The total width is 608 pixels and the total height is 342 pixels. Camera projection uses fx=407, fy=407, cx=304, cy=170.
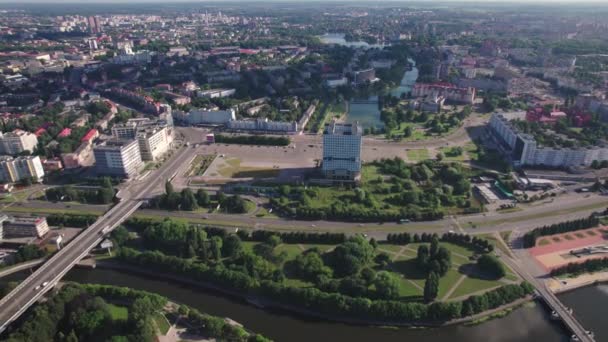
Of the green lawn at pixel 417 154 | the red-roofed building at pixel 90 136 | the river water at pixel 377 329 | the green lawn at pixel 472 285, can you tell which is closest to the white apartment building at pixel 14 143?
the red-roofed building at pixel 90 136

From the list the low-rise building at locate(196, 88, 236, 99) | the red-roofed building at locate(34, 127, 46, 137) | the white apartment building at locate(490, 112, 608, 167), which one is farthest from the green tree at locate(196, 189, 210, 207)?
the low-rise building at locate(196, 88, 236, 99)

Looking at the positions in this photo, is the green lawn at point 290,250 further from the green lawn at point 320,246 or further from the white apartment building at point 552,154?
the white apartment building at point 552,154

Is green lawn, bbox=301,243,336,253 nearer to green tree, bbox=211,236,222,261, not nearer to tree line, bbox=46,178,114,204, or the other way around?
green tree, bbox=211,236,222,261

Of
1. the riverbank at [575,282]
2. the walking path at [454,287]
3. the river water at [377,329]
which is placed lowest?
the river water at [377,329]

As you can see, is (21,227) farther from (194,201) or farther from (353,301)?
(353,301)

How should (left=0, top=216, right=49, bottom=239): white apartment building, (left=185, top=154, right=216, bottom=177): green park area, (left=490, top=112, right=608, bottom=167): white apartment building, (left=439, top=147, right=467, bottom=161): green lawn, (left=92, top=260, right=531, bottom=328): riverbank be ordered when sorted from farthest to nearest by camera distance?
(left=439, top=147, right=467, bottom=161): green lawn → (left=185, top=154, right=216, bottom=177): green park area → (left=490, top=112, right=608, bottom=167): white apartment building → (left=0, top=216, right=49, bottom=239): white apartment building → (left=92, top=260, right=531, bottom=328): riverbank
